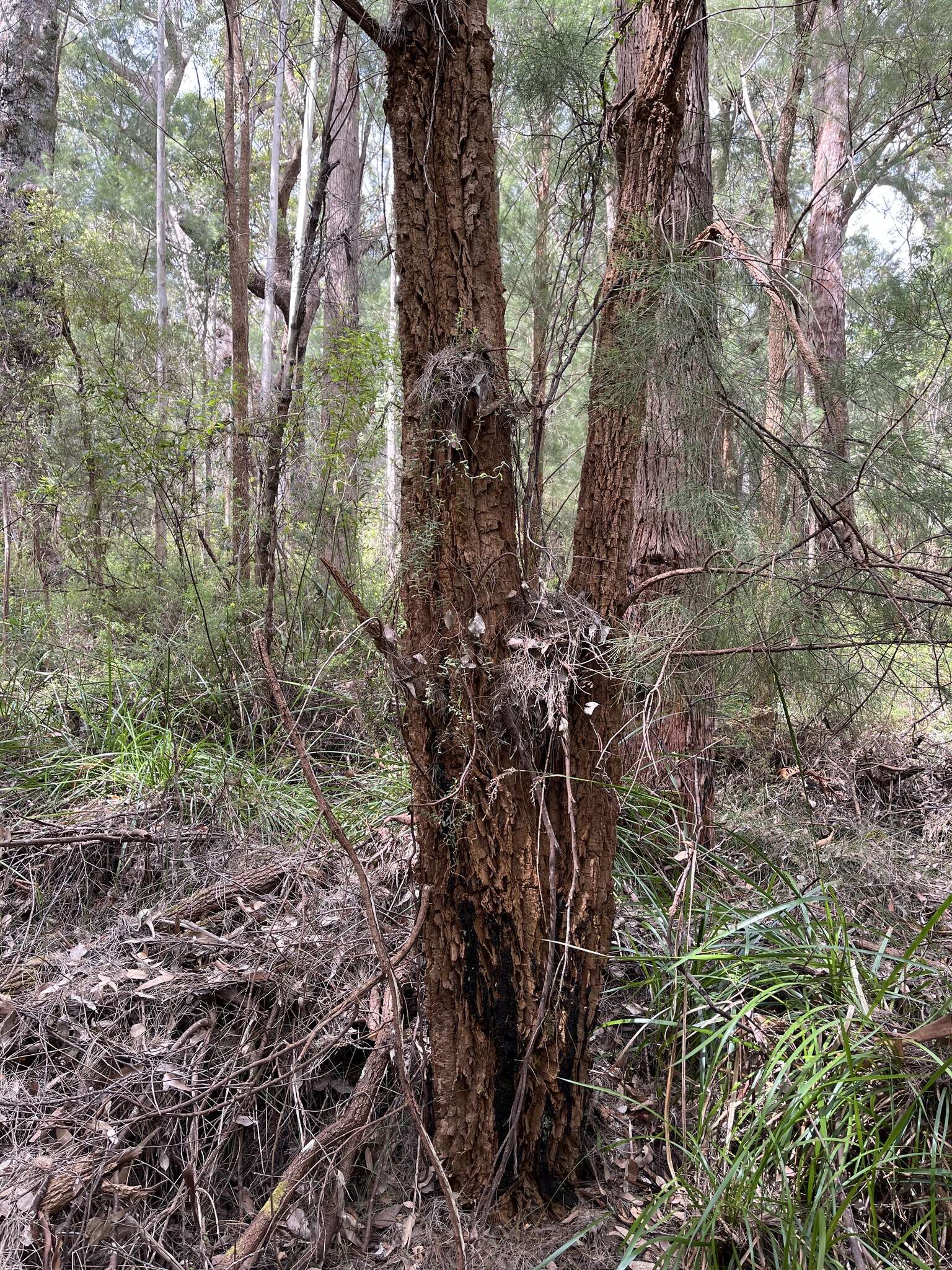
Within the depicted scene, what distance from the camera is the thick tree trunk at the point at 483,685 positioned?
5.94 ft

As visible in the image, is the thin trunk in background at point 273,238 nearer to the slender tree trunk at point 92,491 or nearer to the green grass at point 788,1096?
the slender tree trunk at point 92,491

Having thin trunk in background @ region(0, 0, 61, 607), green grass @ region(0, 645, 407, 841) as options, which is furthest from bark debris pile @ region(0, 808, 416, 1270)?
thin trunk in background @ region(0, 0, 61, 607)

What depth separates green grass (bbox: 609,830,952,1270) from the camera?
1.62 meters

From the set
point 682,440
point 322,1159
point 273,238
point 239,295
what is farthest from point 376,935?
point 273,238

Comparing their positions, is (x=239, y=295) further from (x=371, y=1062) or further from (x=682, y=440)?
(x=371, y=1062)

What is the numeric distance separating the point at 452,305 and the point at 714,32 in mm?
7711

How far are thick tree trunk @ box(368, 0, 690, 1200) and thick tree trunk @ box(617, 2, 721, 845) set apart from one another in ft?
0.38

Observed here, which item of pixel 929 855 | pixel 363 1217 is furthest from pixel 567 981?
pixel 929 855

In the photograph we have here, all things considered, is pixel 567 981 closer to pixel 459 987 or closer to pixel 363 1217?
pixel 459 987

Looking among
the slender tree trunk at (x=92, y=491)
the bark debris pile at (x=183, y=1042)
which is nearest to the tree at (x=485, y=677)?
the bark debris pile at (x=183, y=1042)

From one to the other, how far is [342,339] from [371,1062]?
334 cm

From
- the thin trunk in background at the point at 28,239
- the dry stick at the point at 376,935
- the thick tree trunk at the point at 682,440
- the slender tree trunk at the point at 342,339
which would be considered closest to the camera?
the dry stick at the point at 376,935

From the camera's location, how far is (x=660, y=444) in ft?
8.50

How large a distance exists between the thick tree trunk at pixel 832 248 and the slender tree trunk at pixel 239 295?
2586 mm
